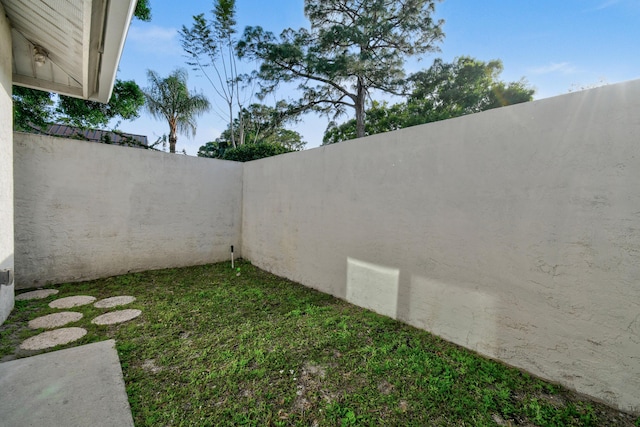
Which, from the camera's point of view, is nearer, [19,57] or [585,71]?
[19,57]

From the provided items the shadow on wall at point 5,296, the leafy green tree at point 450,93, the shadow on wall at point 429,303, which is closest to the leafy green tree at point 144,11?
the shadow on wall at point 5,296

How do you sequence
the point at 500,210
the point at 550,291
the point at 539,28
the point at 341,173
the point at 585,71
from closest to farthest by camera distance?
1. the point at 550,291
2. the point at 500,210
3. the point at 341,173
4. the point at 585,71
5. the point at 539,28

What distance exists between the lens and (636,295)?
64.3 inches

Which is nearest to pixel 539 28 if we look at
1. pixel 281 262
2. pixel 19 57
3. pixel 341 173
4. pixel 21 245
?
pixel 341 173

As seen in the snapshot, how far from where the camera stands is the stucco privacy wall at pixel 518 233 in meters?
1.69

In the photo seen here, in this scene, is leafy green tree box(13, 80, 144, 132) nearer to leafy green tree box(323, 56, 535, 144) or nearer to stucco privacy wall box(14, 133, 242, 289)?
stucco privacy wall box(14, 133, 242, 289)

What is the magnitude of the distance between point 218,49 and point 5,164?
13.0 meters

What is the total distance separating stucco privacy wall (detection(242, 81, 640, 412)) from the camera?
1.69 m

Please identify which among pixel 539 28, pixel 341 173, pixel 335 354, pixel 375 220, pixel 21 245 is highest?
pixel 539 28

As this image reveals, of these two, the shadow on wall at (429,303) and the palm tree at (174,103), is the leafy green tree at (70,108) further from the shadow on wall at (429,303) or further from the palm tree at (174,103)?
the shadow on wall at (429,303)

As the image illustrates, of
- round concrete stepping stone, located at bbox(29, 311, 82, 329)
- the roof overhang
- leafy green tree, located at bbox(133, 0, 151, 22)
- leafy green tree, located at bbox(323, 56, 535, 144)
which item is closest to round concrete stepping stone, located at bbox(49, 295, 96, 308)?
round concrete stepping stone, located at bbox(29, 311, 82, 329)

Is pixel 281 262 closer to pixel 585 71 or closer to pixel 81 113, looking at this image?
pixel 585 71

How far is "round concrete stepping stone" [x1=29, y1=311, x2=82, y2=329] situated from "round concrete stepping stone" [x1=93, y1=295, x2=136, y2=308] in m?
0.27

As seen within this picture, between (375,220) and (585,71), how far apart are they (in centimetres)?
429
